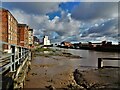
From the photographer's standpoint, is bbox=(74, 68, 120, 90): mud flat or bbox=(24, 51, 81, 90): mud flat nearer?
bbox=(74, 68, 120, 90): mud flat

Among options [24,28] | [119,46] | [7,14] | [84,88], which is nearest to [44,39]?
[119,46]

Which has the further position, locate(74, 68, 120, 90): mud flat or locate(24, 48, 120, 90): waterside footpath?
locate(24, 48, 120, 90): waterside footpath

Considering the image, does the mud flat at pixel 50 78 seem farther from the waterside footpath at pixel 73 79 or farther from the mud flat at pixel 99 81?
the mud flat at pixel 99 81

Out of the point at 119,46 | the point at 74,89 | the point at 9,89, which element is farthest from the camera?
the point at 119,46


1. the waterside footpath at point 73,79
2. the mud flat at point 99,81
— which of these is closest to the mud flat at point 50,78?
the waterside footpath at point 73,79

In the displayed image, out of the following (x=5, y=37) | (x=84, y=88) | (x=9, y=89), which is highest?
(x=5, y=37)

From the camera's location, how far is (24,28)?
191 feet

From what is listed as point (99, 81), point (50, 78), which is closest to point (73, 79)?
point (50, 78)

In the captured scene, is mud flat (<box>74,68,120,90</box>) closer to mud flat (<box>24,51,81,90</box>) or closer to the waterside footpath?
the waterside footpath

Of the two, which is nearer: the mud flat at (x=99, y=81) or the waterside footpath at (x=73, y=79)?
the mud flat at (x=99, y=81)

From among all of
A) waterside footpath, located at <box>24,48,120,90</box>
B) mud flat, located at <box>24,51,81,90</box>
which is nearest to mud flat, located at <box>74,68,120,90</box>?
waterside footpath, located at <box>24,48,120,90</box>

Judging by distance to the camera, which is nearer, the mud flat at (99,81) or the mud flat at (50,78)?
the mud flat at (99,81)

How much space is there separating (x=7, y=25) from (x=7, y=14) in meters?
2.22

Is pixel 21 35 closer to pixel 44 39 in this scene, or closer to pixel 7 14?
pixel 7 14
